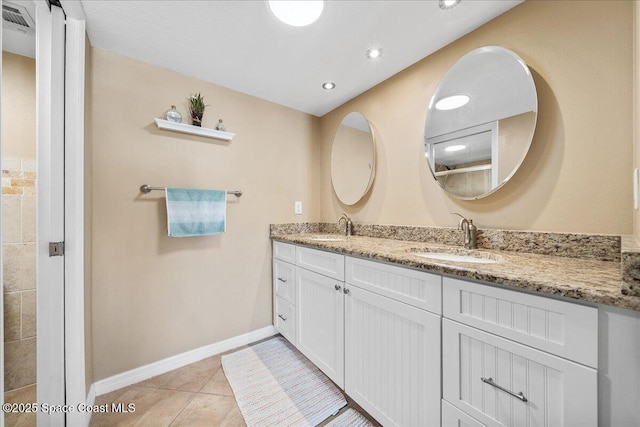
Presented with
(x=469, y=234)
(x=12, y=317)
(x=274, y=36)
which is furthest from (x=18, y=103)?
(x=469, y=234)

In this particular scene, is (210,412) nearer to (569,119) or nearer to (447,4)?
(569,119)

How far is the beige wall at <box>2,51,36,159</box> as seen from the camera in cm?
108

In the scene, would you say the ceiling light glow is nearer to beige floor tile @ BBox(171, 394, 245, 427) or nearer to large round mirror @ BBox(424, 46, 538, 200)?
large round mirror @ BBox(424, 46, 538, 200)

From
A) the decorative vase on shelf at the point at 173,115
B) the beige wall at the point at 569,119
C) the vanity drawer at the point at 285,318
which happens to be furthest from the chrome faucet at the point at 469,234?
the decorative vase on shelf at the point at 173,115

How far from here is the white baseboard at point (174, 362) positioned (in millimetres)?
1479

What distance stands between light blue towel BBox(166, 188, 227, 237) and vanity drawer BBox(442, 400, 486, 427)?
5.35 ft

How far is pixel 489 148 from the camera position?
1301 mm

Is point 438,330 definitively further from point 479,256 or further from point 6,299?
point 6,299

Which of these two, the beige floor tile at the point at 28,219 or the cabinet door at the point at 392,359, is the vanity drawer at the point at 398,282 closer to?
the cabinet door at the point at 392,359

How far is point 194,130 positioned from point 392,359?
74.5 inches

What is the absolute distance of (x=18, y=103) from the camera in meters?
1.10

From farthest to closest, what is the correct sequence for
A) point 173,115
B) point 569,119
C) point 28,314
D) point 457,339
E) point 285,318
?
1. point 285,318
2. point 173,115
3. point 28,314
4. point 569,119
5. point 457,339

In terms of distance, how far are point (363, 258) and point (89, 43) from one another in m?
2.04

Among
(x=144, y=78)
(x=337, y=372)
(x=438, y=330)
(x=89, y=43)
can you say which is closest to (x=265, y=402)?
(x=337, y=372)
